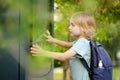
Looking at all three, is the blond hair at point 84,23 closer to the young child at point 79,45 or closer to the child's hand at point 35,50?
the young child at point 79,45

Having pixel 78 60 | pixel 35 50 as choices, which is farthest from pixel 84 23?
pixel 35 50

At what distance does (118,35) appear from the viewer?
7.91 metres

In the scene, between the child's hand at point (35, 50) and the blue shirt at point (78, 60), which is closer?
the child's hand at point (35, 50)

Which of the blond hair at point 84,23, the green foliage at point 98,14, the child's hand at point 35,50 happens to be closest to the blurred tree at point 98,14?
the green foliage at point 98,14

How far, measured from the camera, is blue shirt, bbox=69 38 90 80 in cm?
285

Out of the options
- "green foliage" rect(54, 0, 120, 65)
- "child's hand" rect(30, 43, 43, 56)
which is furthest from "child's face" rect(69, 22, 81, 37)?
"green foliage" rect(54, 0, 120, 65)

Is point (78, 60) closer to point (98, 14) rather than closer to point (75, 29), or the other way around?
point (75, 29)

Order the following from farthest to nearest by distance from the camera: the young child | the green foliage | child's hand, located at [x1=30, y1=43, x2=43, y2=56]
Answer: the green foliage < the young child < child's hand, located at [x1=30, y1=43, x2=43, y2=56]

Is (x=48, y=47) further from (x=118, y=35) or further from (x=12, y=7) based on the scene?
(x=118, y=35)

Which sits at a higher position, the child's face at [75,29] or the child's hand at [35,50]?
the child's face at [75,29]

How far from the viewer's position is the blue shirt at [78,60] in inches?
112

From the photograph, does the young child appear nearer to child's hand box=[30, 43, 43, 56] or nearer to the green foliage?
child's hand box=[30, 43, 43, 56]

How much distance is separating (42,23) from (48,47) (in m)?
0.24

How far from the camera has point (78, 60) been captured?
114 inches
